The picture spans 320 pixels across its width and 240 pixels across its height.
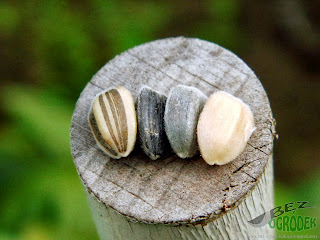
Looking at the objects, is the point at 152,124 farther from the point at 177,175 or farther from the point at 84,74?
the point at 84,74

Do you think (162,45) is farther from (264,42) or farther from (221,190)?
(264,42)

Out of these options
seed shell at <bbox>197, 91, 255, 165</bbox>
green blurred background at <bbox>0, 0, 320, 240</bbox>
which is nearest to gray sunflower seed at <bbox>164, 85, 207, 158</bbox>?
seed shell at <bbox>197, 91, 255, 165</bbox>

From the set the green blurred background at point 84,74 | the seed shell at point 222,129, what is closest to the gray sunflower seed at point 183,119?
the seed shell at point 222,129

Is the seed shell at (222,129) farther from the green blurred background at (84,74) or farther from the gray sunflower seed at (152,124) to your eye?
the green blurred background at (84,74)

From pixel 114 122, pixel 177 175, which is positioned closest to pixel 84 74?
pixel 114 122

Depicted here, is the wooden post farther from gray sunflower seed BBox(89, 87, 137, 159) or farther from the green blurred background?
the green blurred background
